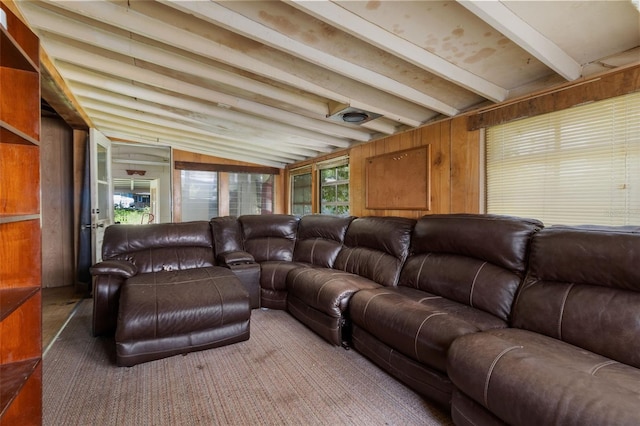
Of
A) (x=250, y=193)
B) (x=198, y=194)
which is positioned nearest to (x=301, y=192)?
(x=250, y=193)

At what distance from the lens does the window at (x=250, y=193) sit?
19.3 ft

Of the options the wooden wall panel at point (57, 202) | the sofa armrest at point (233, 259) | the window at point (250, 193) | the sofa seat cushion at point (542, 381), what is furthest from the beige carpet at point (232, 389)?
the window at point (250, 193)

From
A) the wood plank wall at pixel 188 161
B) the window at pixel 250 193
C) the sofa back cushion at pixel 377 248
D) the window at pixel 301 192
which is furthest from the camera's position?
the window at pixel 250 193

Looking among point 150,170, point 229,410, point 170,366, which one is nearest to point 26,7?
point 170,366

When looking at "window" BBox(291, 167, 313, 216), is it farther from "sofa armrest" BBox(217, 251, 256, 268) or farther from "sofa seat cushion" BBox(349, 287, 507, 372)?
"sofa seat cushion" BBox(349, 287, 507, 372)

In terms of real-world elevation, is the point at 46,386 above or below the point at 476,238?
below

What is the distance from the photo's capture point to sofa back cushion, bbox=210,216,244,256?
3.51 meters

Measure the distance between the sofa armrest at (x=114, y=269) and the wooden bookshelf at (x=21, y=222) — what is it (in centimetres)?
99

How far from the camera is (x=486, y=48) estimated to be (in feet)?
6.16

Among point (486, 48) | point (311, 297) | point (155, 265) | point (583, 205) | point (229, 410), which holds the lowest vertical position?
point (229, 410)

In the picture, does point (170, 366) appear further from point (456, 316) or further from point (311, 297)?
point (456, 316)

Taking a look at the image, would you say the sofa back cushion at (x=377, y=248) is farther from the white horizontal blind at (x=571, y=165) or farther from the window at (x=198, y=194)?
the window at (x=198, y=194)

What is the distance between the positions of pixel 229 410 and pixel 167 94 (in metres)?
2.78

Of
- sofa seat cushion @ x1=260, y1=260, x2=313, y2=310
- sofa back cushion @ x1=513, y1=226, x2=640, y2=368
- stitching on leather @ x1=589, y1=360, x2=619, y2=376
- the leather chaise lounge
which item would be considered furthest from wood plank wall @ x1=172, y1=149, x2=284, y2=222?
stitching on leather @ x1=589, y1=360, x2=619, y2=376
